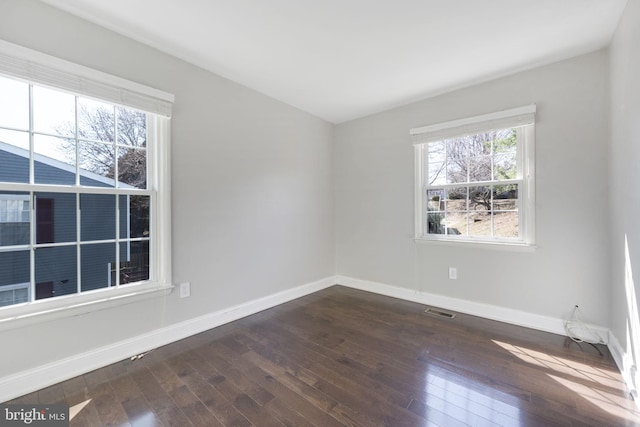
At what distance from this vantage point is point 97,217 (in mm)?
2051

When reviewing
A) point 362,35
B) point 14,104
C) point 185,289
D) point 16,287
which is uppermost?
point 362,35

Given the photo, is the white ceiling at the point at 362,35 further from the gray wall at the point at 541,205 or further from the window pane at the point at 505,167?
the window pane at the point at 505,167

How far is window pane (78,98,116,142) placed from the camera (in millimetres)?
1986

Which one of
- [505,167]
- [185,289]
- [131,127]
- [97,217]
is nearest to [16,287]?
[97,217]

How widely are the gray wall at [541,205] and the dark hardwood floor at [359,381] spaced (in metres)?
0.43

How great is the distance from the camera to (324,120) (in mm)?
4070

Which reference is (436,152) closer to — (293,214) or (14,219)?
(293,214)

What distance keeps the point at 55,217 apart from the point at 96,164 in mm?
464

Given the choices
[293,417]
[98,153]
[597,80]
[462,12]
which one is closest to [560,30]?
[597,80]

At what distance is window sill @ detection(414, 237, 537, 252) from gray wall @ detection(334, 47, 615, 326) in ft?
0.15

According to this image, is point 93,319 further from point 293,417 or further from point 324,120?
point 324,120

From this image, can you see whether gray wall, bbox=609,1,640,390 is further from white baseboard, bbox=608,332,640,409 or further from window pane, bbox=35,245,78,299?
window pane, bbox=35,245,78,299

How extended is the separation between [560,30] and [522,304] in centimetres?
240

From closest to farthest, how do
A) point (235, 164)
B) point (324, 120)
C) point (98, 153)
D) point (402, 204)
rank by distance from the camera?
1. point (98, 153)
2. point (235, 164)
3. point (402, 204)
4. point (324, 120)
